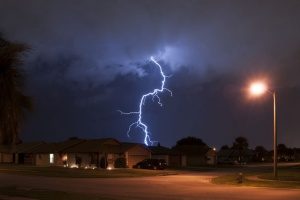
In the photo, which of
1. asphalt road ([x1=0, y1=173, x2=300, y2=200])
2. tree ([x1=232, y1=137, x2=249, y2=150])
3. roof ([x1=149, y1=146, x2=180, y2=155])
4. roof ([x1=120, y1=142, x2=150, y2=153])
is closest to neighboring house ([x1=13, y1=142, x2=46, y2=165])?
roof ([x1=120, y1=142, x2=150, y2=153])

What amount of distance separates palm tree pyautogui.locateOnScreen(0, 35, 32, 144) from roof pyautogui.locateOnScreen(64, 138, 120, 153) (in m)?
57.8

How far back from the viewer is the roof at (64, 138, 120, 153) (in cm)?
7384

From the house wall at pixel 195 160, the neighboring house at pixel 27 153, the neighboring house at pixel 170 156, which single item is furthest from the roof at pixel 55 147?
the house wall at pixel 195 160

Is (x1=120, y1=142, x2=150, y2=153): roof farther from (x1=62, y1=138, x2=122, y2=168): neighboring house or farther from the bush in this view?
the bush

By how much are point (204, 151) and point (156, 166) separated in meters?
39.4

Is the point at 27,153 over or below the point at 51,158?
over

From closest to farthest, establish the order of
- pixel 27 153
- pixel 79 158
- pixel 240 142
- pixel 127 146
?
1. pixel 79 158
2. pixel 127 146
3. pixel 27 153
4. pixel 240 142

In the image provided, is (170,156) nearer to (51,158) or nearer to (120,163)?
(120,163)

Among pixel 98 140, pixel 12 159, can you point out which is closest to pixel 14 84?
pixel 98 140

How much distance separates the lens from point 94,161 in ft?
243

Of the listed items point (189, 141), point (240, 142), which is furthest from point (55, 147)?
point (240, 142)

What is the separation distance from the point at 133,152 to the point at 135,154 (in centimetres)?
71

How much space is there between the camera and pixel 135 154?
255 ft

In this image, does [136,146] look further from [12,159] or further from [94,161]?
[12,159]
